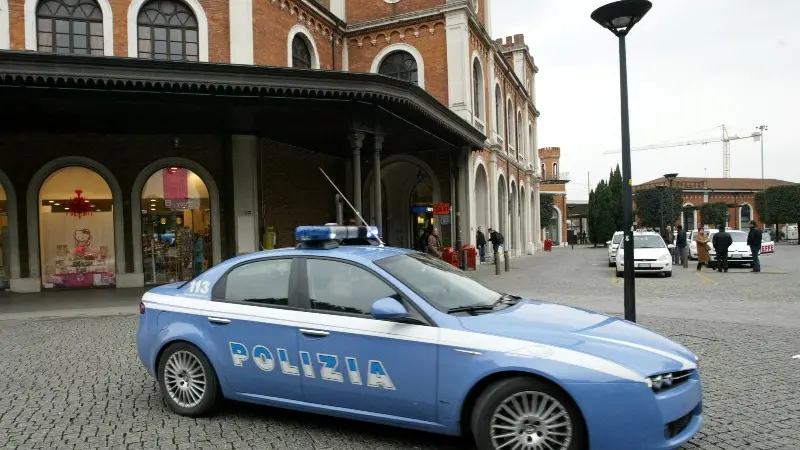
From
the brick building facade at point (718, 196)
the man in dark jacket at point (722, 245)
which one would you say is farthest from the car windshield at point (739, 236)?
the brick building facade at point (718, 196)

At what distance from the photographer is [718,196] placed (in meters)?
72.3

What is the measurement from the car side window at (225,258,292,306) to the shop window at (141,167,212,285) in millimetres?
12745

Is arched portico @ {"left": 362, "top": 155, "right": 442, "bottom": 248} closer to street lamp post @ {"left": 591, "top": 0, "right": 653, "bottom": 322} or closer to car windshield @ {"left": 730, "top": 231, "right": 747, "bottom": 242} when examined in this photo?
car windshield @ {"left": 730, "top": 231, "right": 747, "bottom": 242}

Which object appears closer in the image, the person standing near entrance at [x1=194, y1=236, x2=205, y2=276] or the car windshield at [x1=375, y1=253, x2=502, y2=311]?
the car windshield at [x1=375, y1=253, x2=502, y2=311]

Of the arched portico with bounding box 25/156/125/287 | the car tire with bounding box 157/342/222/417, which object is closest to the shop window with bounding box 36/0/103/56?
the arched portico with bounding box 25/156/125/287

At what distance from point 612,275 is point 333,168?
11.0m

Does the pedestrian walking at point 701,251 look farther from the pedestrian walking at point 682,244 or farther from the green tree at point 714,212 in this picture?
the green tree at point 714,212

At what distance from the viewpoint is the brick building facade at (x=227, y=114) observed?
1188 cm

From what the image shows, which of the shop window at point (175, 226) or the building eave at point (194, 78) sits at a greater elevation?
the building eave at point (194, 78)

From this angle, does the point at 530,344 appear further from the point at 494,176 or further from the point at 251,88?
the point at 494,176

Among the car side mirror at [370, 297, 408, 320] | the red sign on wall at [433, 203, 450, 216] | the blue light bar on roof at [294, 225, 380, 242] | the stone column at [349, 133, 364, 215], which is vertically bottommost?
the car side mirror at [370, 297, 408, 320]

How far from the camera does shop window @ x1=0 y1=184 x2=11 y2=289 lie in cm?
1573

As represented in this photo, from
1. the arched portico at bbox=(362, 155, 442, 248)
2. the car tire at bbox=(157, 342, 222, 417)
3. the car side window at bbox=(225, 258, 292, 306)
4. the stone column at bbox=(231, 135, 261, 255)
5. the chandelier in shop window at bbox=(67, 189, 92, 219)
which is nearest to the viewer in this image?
the car side window at bbox=(225, 258, 292, 306)

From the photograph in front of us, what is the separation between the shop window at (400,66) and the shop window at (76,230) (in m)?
11.9
